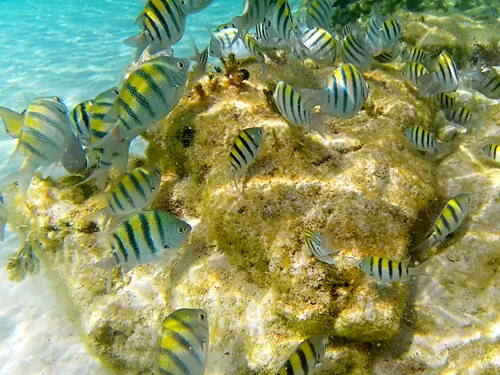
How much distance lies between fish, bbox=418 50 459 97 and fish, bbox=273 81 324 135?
201 centimetres

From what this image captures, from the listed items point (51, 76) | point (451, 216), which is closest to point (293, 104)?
point (451, 216)

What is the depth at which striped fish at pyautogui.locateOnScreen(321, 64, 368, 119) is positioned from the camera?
2750mm

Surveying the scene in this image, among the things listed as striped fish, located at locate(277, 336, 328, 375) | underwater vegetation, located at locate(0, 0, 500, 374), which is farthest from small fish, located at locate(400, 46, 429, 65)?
striped fish, located at locate(277, 336, 328, 375)

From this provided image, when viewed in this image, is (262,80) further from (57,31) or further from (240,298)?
(57,31)

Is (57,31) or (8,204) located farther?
(57,31)

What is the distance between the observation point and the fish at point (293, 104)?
117 inches

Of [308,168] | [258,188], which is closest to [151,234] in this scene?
[258,188]

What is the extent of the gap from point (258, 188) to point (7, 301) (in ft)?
12.8

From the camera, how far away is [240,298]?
3.25 m

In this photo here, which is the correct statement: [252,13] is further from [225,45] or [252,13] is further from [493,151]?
[493,151]

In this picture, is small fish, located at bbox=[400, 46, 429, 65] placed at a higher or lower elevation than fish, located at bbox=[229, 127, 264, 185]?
lower

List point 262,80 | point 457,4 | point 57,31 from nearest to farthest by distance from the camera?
point 262,80
point 457,4
point 57,31

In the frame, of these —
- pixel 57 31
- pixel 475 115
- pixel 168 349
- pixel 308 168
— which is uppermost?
pixel 57 31

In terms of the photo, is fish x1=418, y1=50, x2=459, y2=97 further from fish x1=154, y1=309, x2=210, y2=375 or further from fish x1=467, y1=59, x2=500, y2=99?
fish x1=154, y1=309, x2=210, y2=375
